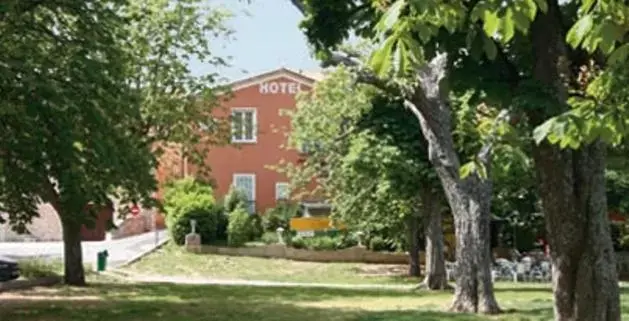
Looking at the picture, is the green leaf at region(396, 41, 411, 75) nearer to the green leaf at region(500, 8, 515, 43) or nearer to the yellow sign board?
the green leaf at region(500, 8, 515, 43)

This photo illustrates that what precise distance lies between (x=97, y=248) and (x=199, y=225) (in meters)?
5.77

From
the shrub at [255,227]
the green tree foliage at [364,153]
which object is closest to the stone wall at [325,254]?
the shrub at [255,227]

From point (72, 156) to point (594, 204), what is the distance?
9757 mm

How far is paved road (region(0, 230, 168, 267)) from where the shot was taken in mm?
35656

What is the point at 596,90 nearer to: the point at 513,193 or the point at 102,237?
the point at 513,193

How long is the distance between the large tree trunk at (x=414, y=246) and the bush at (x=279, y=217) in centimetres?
977

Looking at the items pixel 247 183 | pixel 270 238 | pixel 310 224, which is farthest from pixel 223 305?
pixel 247 183

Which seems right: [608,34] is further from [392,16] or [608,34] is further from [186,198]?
[186,198]

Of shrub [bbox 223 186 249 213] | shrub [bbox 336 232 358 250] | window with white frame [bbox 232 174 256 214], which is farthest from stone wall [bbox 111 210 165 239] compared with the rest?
shrub [bbox 336 232 358 250]

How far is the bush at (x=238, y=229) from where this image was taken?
125 ft

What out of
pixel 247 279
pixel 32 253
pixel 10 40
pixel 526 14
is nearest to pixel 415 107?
pixel 10 40

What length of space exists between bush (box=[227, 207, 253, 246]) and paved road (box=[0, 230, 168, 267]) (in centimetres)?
355

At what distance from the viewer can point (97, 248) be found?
135 ft

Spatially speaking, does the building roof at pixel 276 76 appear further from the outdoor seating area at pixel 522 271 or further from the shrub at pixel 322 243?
the outdoor seating area at pixel 522 271
